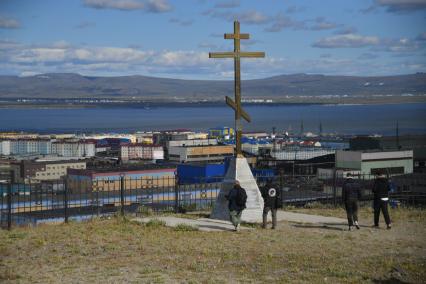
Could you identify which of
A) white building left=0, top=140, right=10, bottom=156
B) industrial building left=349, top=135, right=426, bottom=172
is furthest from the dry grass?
white building left=0, top=140, right=10, bottom=156

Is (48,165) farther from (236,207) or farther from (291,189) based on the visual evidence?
(236,207)

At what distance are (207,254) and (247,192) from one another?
342cm

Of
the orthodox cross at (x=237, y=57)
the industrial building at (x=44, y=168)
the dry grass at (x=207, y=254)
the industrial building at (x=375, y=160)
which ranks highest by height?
the orthodox cross at (x=237, y=57)

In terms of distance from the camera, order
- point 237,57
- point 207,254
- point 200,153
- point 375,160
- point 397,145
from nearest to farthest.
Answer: point 207,254
point 237,57
point 375,160
point 397,145
point 200,153

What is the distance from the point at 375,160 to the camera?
35.8m

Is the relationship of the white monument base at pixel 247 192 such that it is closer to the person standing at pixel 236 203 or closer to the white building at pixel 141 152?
the person standing at pixel 236 203

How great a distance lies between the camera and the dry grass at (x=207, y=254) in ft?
26.4

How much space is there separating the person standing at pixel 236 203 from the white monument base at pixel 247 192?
0.97m

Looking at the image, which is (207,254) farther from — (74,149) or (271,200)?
(74,149)

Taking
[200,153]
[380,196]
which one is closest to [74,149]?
[200,153]

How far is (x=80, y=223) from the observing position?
12016mm

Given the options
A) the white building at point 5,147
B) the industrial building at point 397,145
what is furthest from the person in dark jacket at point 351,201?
the white building at point 5,147

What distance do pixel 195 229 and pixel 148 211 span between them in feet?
8.13

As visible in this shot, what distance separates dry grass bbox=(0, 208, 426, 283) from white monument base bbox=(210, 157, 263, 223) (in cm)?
79
